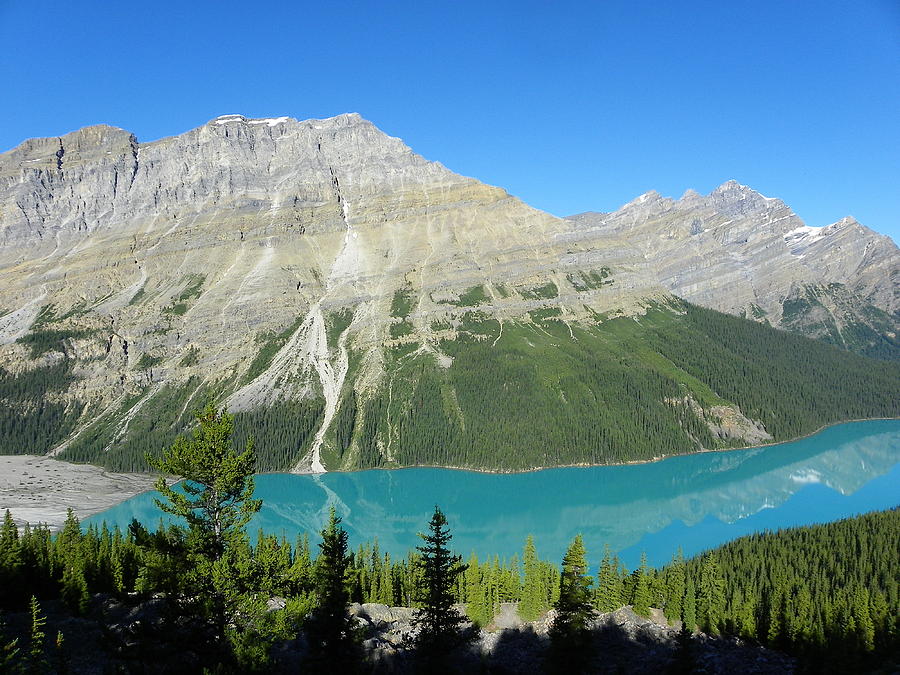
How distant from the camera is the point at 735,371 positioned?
197000 millimetres

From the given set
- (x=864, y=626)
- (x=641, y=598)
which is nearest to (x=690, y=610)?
(x=641, y=598)

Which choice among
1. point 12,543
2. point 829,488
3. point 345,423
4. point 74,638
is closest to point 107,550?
point 12,543

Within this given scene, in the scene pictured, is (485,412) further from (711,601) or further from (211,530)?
(211,530)

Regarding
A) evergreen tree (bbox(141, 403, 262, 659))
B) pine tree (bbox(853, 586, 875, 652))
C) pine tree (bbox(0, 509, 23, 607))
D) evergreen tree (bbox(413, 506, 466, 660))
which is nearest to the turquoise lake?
pine tree (bbox(853, 586, 875, 652))

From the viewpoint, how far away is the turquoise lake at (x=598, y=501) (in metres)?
104

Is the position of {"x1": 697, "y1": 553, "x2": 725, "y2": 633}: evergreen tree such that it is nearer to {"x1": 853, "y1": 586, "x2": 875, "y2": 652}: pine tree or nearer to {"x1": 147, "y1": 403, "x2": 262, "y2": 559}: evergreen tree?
{"x1": 853, "y1": 586, "x2": 875, "y2": 652}: pine tree

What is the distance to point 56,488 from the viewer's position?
433ft

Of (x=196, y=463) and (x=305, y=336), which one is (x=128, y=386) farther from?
(x=196, y=463)

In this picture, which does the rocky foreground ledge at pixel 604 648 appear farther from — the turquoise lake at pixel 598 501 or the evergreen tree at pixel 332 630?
the turquoise lake at pixel 598 501

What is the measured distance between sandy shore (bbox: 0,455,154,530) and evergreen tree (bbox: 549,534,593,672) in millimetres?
102165

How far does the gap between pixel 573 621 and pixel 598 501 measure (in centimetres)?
9853

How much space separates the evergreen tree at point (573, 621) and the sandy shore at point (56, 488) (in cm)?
10216

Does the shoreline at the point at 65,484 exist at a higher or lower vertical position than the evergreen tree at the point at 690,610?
higher

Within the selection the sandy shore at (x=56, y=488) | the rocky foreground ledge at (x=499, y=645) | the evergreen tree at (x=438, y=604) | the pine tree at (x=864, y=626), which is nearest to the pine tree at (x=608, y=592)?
the rocky foreground ledge at (x=499, y=645)
